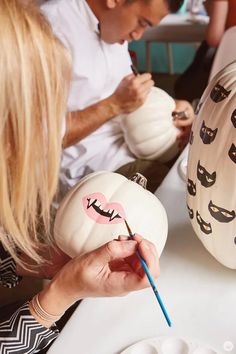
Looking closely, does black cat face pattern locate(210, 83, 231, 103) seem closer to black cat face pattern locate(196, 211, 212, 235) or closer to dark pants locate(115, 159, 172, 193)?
black cat face pattern locate(196, 211, 212, 235)

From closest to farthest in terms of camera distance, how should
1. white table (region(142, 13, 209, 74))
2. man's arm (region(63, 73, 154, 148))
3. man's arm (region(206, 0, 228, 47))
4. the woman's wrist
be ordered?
the woman's wrist < man's arm (region(63, 73, 154, 148)) < man's arm (region(206, 0, 228, 47)) < white table (region(142, 13, 209, 74))

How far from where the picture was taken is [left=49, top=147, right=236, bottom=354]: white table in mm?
693

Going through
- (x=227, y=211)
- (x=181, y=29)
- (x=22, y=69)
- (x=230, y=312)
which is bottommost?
(x=181, y=29)

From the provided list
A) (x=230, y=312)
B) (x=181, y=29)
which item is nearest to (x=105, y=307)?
(x=230, y=312)

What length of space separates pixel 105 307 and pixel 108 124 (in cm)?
80

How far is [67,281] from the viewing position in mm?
750

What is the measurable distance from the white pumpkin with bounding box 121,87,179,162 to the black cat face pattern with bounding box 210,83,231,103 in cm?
62

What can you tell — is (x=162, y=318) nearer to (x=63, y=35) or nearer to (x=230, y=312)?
(x=230, y=312)

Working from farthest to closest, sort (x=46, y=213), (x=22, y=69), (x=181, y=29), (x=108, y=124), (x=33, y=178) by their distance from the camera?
1. (x=181, y=29)
2. (x=108, y=124)
3. (x=46, y=213)
4. (x=33, y=178)
5. (x=22, y=69)

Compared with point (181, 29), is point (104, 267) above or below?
above

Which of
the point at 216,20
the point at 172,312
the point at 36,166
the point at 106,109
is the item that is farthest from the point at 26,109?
the point at 216,20

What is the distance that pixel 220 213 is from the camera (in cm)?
74

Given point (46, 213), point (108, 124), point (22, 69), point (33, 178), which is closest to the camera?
point (22, 69)

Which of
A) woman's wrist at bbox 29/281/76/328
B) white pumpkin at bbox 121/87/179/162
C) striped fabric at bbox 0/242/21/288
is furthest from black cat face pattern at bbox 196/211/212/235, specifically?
white pumpkin at bbox 121/87/179/162
